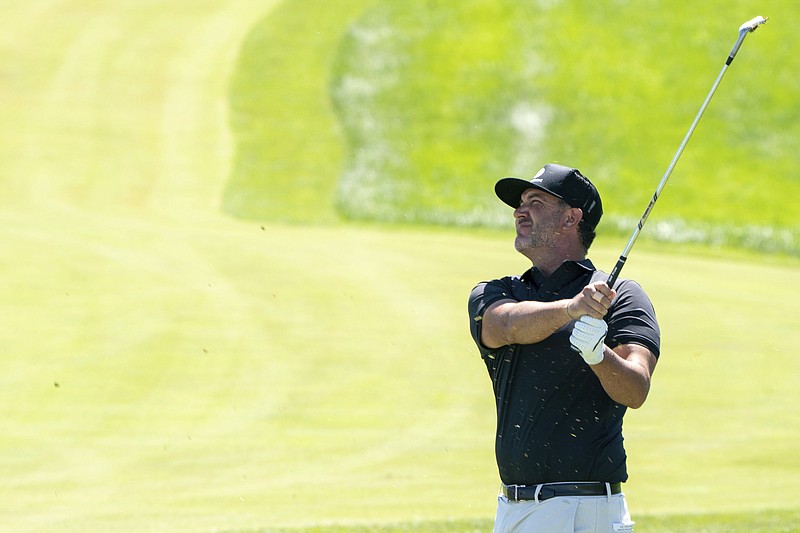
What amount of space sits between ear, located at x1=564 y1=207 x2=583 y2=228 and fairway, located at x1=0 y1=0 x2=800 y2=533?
19.4 feet

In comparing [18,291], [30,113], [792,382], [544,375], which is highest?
[544,375]

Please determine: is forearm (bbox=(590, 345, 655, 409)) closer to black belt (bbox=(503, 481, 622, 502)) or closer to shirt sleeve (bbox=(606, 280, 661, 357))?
shirt sleeve (bbox=(606, 280, 661, 357))

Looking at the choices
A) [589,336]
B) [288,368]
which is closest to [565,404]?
[589,336]

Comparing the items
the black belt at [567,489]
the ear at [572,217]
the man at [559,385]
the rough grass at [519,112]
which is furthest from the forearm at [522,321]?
the rough grass at [519,112]

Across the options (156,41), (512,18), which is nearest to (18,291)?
(156,41)

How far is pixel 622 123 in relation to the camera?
31.8 m

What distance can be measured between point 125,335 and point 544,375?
11858 millimetres

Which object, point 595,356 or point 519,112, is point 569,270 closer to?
point 595,356

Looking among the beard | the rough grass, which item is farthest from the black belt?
the rough grass

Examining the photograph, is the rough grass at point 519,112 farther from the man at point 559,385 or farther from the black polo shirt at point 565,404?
the black polo shirt at point 565,404

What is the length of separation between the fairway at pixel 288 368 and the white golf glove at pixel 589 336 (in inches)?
253

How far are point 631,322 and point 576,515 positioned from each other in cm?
78

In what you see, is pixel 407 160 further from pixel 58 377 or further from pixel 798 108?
pixel 58 377

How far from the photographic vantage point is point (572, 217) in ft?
17.5
